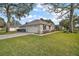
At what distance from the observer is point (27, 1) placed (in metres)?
2.01

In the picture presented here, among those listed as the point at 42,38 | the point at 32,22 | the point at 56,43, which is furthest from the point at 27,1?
the point at 56,43

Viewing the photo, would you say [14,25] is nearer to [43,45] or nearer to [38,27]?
[38,27]

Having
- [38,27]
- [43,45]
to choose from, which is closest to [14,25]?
[38,27]

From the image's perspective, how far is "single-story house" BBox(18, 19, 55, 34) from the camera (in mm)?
2035

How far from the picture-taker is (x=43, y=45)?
202 centimetres

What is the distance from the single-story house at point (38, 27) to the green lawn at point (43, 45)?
9 centimetres

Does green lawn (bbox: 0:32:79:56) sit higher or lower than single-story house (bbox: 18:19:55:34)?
lower

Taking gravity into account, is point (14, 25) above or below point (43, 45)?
above

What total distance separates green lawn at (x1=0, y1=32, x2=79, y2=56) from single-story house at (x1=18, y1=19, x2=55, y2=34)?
0.09 m

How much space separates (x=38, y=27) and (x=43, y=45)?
0.77 feet

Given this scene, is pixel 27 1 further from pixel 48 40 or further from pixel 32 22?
pixel 48 40

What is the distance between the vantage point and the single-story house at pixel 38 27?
2035 millimetres

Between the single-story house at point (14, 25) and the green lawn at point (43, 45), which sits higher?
the single-story house at point (14, 25)

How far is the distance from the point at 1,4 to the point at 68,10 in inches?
31.4
